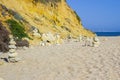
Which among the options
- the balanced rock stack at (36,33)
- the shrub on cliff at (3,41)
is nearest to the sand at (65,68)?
the shrub on cliff at (3,41)

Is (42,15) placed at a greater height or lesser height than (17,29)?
greater

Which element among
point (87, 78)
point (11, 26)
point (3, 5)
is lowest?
point (87, 78)

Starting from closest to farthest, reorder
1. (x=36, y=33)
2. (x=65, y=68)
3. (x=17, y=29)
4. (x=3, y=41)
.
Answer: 1. (x=65, y=68)
2. (x=3, y=41)
3. (x=17, y=29)
4. (x=36, y=33)

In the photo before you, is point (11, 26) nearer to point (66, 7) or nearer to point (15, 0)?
point (15, 0)

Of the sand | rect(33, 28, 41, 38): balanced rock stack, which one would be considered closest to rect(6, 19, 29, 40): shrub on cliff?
rect(33, 28, 41, 38): balanced rock stack

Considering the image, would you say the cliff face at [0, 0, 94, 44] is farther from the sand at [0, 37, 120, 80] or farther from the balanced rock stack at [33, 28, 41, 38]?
the sand at [0, 37, 120, 80]

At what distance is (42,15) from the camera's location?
37594 millimetres

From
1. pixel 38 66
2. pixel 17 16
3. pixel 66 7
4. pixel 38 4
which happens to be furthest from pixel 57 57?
pixel 66 7

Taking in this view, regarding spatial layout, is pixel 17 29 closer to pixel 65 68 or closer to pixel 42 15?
pixel 42 15

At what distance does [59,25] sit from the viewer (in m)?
39.4

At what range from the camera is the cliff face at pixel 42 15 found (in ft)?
93.4

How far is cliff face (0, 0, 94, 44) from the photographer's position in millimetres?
28472

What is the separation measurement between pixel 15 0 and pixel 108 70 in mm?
24557

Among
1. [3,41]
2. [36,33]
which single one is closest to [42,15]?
[36,33]
